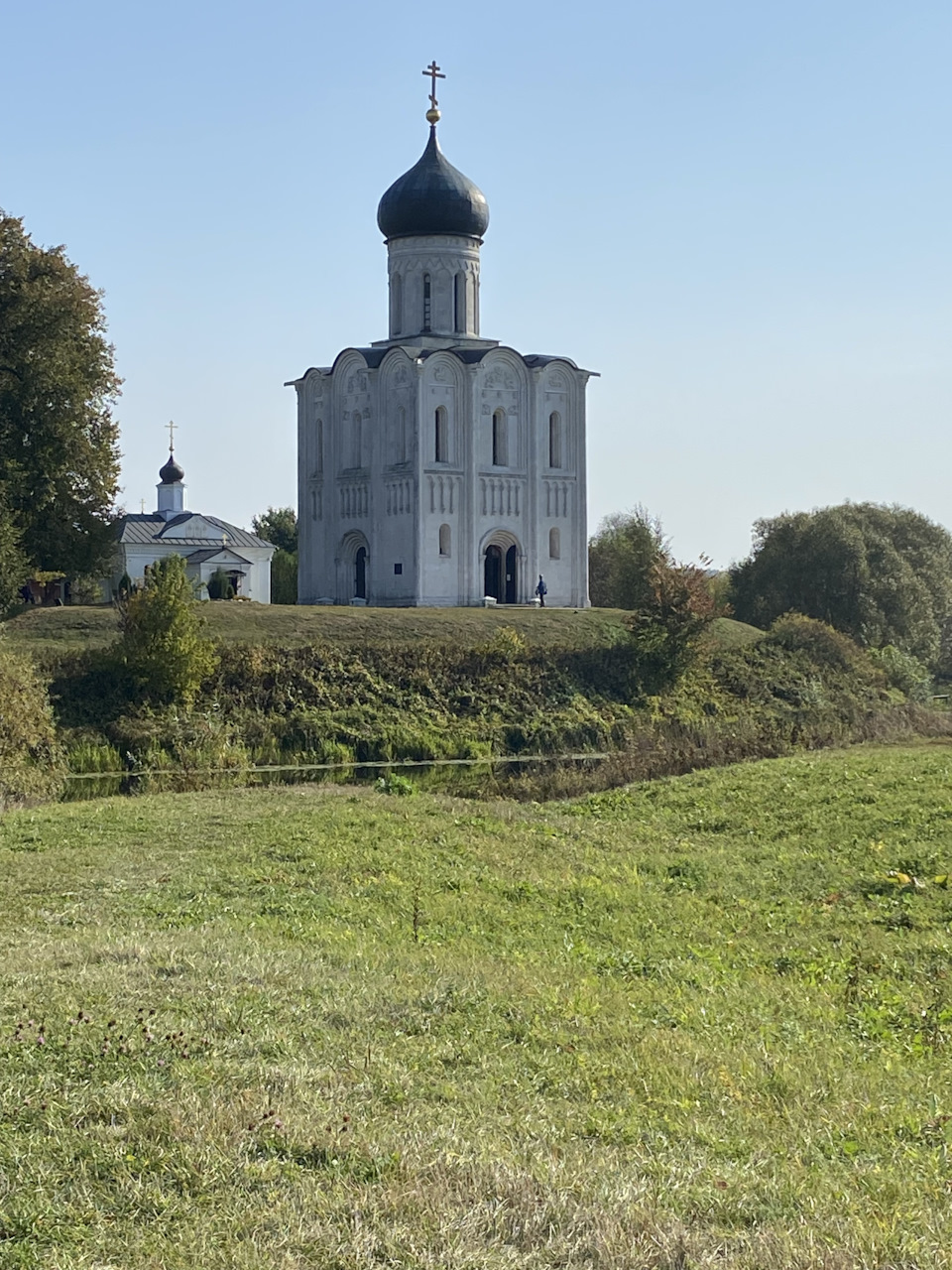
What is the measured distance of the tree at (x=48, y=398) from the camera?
33875mm

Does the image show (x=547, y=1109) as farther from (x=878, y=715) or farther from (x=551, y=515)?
(x=551, y=515)

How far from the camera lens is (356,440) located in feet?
158

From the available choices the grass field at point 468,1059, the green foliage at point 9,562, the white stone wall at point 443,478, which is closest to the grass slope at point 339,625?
the green foliage at point 9,562

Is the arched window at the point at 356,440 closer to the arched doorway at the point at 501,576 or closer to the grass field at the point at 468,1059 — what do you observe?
the arched doorway at the point at 501,576

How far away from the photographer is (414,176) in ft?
150

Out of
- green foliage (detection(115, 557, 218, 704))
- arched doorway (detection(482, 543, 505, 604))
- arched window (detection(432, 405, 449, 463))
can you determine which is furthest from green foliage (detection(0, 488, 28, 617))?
arched doorway (detection(482, 543, 505, 604))

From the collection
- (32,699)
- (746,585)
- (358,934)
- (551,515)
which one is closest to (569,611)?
(551,515)

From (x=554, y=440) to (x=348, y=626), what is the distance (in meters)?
12.8

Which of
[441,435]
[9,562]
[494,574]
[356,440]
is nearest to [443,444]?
[441,435]

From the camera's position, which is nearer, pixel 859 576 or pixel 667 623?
pixel 667 623

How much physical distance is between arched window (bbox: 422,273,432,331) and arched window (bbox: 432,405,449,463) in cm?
307

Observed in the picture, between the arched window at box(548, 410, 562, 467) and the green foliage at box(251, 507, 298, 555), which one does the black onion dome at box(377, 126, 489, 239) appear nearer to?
the arched window at box(548, 410, 562, 467)

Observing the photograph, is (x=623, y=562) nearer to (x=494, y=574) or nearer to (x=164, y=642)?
(x=494, y=574)

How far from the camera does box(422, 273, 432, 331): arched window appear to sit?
152 feet
